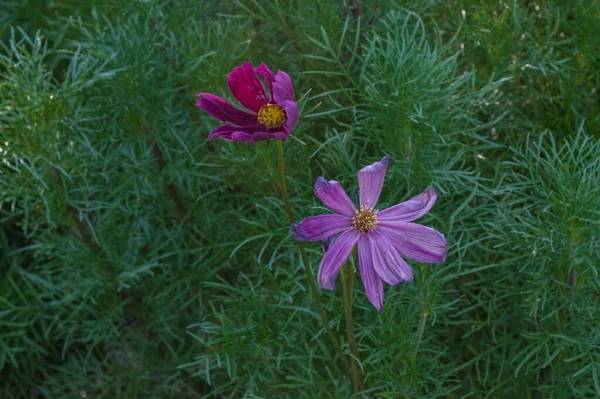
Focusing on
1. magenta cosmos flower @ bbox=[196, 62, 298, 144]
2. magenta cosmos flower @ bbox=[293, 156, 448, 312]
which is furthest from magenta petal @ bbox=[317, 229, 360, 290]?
magenta cosmos flower @ bbox=[196, 62, 298, 144]

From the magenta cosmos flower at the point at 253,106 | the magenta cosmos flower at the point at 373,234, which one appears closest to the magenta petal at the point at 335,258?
the magenta cosmos flower at the point at 373,234

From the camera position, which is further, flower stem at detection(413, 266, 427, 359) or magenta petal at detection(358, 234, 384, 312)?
flower stem at detection(413, 266, 427, 359)

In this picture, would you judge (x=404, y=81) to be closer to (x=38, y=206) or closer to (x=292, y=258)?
(x=292, y=258)

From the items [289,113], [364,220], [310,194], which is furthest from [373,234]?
[310,194]

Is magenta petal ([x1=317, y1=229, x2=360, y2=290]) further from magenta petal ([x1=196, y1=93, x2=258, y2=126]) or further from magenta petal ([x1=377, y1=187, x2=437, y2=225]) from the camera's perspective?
magenta petal ([x1=196, y1=93, x2=258, y2=126])

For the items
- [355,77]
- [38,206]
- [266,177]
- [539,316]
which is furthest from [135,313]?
[539,316]

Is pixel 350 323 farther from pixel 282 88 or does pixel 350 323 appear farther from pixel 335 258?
pixel 282 88
